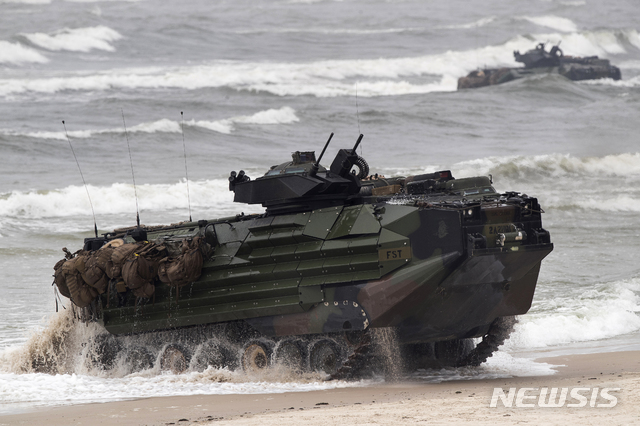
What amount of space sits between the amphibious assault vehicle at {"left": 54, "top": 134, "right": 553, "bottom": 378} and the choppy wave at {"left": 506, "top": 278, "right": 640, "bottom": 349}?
2650 millimetres

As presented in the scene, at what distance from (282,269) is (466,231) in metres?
2.72

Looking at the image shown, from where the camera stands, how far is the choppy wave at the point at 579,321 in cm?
1727

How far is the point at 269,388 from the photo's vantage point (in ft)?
42.9

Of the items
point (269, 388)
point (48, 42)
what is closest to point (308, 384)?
point (269, 388)

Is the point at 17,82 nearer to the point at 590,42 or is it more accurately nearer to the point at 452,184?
the point at 452,184

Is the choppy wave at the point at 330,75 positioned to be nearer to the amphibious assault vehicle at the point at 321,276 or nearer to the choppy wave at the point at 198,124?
the choppy wave at the point at 198,124

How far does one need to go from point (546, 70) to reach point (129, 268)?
169 ft

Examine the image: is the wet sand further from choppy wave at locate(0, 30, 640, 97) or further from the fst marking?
choppy wave at locate(0, 30, 640, 97)

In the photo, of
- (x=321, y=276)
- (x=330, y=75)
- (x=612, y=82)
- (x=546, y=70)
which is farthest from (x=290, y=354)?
(x=612, y=82)

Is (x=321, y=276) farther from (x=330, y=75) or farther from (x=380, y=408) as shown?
(x=330, y=75)

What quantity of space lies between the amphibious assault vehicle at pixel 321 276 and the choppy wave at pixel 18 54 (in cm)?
4285
